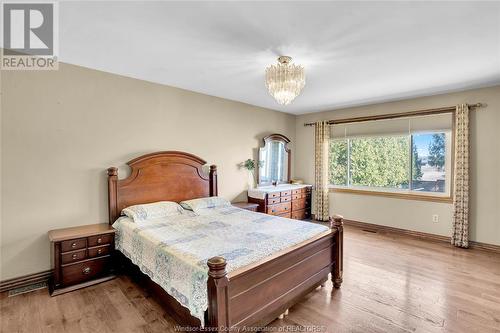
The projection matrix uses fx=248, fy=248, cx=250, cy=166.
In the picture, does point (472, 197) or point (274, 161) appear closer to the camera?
point (472, 197)

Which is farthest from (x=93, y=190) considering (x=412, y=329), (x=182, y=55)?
(x=412, y=329)

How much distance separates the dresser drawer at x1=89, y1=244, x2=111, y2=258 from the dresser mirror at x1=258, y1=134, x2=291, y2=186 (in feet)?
9.73

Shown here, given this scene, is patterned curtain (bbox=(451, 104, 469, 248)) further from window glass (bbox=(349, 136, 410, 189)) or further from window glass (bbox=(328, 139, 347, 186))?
window glass (bbox=(328, 139, 347, 186))

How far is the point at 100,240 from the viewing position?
275 cm

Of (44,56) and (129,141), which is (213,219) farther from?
(44,56)

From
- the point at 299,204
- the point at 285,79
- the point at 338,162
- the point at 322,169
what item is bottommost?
the point at 299,204

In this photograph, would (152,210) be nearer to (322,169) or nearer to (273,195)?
(273,195)

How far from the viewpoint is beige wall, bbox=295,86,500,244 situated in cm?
364

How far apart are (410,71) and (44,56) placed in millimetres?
4203

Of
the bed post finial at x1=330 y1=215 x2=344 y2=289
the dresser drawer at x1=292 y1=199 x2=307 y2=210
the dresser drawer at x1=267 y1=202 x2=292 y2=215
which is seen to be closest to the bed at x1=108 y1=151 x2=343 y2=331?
the bed post finial at x1=330 y1=215 x2=344 y2=289

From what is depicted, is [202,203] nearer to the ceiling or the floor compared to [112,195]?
nearer to the floor

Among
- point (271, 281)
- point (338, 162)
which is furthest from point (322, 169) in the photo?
point (271, 281)

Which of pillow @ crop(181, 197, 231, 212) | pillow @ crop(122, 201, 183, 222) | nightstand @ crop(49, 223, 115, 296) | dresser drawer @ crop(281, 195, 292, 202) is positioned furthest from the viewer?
dresser drawer @ crop(281, 195, 292, 202)

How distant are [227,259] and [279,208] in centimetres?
298
